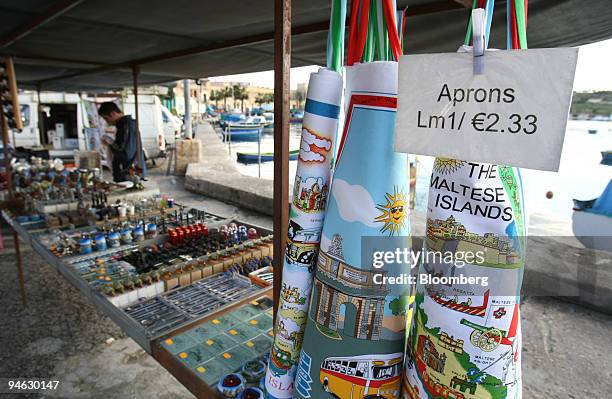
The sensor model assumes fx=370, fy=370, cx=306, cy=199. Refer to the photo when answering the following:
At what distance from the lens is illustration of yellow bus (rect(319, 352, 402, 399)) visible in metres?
1.00

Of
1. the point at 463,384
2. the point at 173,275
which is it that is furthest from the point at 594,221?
the point at 463,384

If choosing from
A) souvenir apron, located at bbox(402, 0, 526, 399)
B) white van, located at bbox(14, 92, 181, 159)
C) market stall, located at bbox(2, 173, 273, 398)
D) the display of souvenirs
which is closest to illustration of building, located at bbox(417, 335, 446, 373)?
souvenir apron, located at bbox(402, 0, 526, 399)

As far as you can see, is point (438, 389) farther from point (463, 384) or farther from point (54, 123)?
point (54, 123)

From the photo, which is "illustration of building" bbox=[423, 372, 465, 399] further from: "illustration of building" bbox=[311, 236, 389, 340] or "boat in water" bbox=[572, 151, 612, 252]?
"boat in water" bbox=[572, 151, 612, 252]

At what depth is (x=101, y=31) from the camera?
3.17m

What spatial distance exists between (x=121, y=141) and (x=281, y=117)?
18.0 feet

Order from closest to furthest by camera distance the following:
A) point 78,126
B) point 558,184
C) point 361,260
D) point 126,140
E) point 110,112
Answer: point 361,260
point 110,112
point 126,140
point 558,184
point 78,126

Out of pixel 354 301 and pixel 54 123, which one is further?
pixel 54 123

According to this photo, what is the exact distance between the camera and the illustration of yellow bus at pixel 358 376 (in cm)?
100

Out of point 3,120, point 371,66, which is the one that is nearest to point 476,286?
point 371,66

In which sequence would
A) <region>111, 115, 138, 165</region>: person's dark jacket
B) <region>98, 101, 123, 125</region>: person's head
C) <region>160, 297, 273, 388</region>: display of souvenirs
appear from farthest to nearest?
<region>111, 115, 138, 165</region>: person's dark jacket → <region>98, 101, 123, 125</region>: person's head → <region>160, 297, 273, 388</region>: display of souvenirs

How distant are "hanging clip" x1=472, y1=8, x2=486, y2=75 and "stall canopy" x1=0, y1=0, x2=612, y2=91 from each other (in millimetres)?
770

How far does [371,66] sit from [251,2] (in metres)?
1.63

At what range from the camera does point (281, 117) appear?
1.34m
